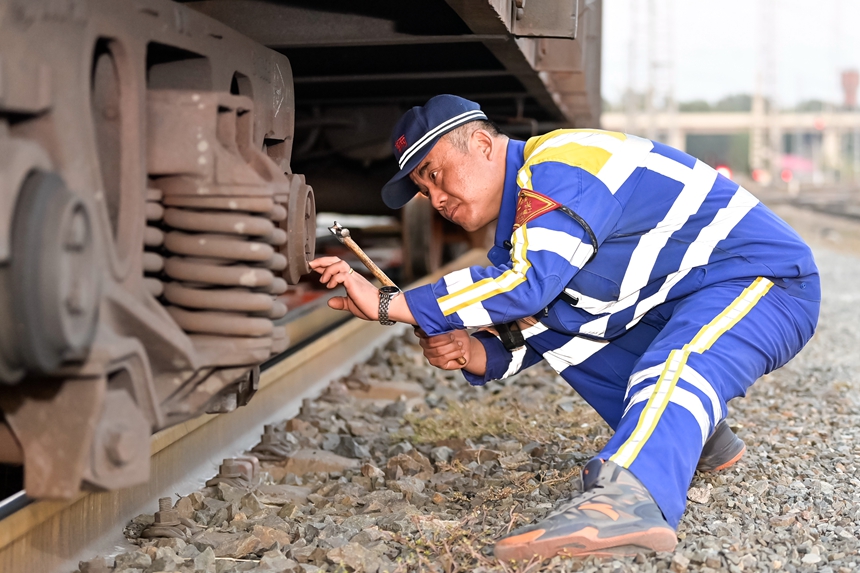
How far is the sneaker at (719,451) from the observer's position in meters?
2.91

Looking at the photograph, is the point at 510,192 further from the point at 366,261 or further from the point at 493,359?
the point at 493,359

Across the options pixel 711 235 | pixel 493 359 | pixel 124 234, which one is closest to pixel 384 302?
pixel 493 359

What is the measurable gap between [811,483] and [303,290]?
464 centimetres

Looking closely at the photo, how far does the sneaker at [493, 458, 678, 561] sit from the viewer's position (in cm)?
207

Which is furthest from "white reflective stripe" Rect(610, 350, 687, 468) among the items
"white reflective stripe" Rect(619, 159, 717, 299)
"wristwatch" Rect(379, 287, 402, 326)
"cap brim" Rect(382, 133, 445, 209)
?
"cap brim" Rect(382, 133, 445, 209)

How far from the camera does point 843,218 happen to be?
19500 millimetres

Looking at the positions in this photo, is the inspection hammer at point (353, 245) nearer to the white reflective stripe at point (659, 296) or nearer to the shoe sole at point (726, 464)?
the white reflective stripe at point (659, 296)

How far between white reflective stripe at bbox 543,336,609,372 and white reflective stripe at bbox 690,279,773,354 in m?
0.53

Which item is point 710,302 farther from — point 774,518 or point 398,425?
point 398,425

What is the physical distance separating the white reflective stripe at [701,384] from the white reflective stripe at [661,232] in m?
0.41

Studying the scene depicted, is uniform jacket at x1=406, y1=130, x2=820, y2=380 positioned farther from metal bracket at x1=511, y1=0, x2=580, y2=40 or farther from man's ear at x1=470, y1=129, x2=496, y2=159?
metal bracket at x1=511, y1=0, x2=580, y2=40

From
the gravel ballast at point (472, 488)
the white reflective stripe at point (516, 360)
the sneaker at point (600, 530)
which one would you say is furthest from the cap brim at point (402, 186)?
the sneaker at point (600, 530)

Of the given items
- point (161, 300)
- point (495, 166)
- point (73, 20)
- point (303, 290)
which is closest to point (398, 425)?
point (495, 166)

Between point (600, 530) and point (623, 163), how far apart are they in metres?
1.11
